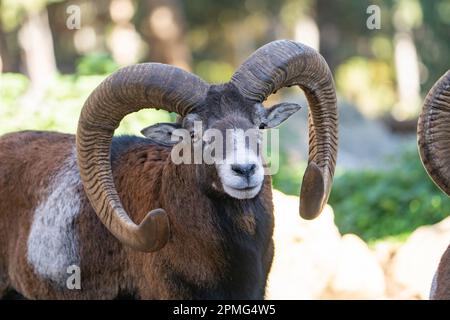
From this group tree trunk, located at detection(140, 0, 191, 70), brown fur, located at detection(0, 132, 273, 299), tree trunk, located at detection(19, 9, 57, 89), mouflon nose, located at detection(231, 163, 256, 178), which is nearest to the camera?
mouflon nose, located at detection(231, 163, 256, 178)

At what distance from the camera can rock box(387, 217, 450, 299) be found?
37.0 feet

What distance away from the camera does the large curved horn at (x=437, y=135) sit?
761cm

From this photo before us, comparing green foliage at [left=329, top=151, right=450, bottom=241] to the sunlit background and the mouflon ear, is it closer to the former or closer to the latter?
the sunlit background

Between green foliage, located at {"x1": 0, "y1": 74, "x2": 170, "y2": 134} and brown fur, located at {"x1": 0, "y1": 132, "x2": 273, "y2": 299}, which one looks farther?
green foliage, located at {"x1": 0, "y1": 74, "x2": 170, "y2": 134}

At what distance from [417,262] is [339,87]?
40853 millimetres

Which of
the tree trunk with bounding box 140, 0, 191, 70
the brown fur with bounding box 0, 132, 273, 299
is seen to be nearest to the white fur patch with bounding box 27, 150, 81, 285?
the brown fur with bounding box 0, 132, 273, 299

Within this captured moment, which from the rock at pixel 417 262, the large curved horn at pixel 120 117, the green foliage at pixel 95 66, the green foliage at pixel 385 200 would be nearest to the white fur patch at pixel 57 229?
the large curved horn at pixel 120 117

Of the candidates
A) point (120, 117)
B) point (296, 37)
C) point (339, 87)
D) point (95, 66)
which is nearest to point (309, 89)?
point (120, 117)

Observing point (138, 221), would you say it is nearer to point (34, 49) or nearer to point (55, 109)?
point (55, 109)

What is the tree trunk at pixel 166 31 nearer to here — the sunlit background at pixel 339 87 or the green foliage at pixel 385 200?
the sunlit background at pixel 339 87

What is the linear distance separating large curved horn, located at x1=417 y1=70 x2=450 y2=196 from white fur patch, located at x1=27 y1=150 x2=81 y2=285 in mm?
3235

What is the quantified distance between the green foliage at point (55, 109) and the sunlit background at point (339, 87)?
2cm

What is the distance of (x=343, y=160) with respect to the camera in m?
24.1
